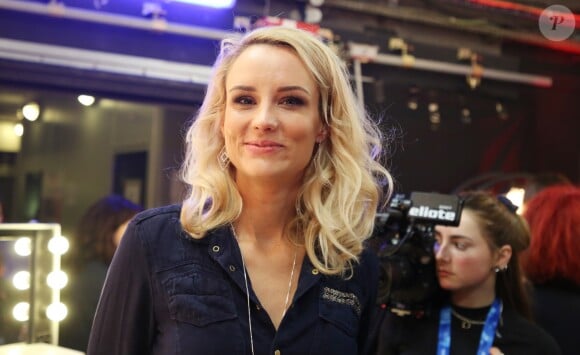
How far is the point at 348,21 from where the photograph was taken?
12.6 ft

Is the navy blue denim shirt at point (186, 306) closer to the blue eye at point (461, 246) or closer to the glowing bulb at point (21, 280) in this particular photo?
the blue eye at point (461, 246)

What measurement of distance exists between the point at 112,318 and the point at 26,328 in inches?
38.4

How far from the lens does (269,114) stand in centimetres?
126

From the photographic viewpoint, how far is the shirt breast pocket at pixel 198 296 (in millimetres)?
1221

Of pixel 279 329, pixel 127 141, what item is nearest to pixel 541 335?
pixel 279 329

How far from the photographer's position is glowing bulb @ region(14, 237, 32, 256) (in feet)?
6.58

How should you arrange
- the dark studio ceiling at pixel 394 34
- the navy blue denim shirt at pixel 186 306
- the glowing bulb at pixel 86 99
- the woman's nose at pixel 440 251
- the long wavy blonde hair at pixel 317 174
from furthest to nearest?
the glowing bulb at pixel 86 99 → the dark studio ceiling at pixel 394 34 → the woman's nose at pixel 440 251 → the long wavy blonde hair at pixel 317 174 → the navy blue denim shirt at pixel 186 306

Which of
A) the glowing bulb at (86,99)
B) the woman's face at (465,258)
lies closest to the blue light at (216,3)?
the glowing bulb at (86,99)

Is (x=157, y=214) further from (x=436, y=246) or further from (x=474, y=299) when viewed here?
(x=474, y=299)

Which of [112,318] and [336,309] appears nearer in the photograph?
[112,318]

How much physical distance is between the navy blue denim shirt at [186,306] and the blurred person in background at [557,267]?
1254mm

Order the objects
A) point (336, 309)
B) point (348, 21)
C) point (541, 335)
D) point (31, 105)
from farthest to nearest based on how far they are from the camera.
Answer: point (348, 21), point (31, 105), point (541, 335), point (336, 309)

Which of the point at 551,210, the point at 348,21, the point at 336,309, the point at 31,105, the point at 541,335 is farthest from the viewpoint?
the point at 348,21

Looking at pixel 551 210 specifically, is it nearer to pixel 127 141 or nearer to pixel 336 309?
pixel 336 309
